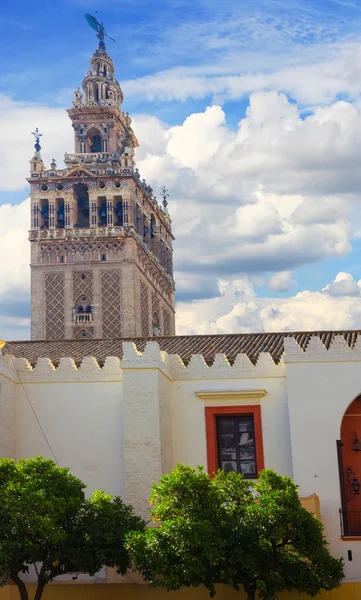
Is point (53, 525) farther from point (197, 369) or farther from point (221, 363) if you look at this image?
point (221, 363)

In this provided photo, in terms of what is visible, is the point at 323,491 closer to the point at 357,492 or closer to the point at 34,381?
the point at 357,492

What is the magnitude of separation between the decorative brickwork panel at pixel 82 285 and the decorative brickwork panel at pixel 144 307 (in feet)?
13.4

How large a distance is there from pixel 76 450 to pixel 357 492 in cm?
671

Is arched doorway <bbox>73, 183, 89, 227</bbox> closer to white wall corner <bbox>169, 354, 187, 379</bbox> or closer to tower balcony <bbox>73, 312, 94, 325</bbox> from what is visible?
tower balcony <bbox>73, 312, 94, 325</bbox>

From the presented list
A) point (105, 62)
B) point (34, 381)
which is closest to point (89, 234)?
point (105, 62)

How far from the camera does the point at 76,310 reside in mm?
60406

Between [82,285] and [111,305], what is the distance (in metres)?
2.39

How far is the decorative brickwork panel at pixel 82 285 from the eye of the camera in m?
61.0

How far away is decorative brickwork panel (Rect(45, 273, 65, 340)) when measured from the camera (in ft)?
198

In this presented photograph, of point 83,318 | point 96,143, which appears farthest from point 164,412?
point 96,143

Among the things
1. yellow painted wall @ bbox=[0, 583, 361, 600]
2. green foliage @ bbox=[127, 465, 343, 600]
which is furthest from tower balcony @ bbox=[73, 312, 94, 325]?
green foliage @ bbox=[127, 465, 343, 600]

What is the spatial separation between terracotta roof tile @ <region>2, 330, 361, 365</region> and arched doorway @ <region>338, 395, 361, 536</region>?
1.95 m

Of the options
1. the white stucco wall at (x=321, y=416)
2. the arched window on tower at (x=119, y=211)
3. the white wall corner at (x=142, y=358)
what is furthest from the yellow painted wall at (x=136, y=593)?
the arched window on tower at (x=119, y=211)

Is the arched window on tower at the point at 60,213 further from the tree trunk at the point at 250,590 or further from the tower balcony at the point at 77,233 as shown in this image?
the tree trunk at the point at 250,590
